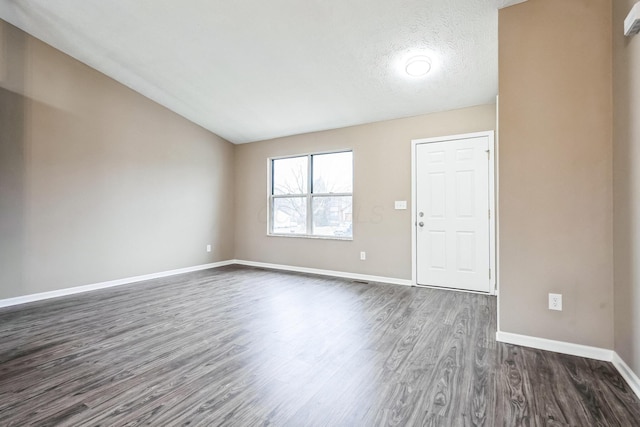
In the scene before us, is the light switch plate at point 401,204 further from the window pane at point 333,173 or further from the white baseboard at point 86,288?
the white baseboard at point 86,288

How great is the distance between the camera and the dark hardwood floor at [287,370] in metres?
1.47

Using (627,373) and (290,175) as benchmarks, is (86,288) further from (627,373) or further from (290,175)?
(627,373)

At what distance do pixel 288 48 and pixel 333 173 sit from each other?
2.21m

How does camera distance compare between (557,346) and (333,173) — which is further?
(333,173)

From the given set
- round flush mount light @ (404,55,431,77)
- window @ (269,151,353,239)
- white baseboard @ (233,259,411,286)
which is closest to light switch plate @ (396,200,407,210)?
window @ (269,151,353,239)

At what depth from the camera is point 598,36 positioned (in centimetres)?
211

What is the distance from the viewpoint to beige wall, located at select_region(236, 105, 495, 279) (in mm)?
4062


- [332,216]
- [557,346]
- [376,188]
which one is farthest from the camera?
[332,216]

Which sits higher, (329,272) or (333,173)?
(333,173)

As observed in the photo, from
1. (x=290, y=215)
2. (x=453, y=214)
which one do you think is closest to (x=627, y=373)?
(x=453, y=214)

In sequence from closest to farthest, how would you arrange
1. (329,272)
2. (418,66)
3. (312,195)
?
(418,66) → (329,272) → (312,195)

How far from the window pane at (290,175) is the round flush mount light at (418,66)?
2.44 metres

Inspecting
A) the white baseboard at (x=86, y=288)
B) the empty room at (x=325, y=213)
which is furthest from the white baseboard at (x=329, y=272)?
the white baseboard at (x=86, y=288)

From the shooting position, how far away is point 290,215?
546 cm
